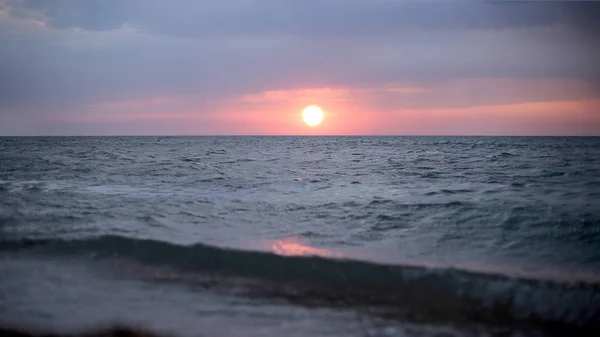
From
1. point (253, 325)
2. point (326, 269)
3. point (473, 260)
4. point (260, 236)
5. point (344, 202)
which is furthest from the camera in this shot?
point (344, 202)

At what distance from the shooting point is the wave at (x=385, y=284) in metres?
5.90

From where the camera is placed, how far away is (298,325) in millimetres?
5246

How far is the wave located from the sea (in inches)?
1.2

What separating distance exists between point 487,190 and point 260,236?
9047mm

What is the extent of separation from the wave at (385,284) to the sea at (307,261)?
3 centimetres

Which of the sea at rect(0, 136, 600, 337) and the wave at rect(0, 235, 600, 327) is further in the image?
the wave at rect(0, 235, 600, 327)

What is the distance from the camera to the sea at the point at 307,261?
5480 mm

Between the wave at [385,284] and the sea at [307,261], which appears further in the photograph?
the wave at [385,284]

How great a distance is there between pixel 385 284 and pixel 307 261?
1.48 m

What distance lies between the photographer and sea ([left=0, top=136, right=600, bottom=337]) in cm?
548

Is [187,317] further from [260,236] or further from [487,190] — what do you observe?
[487,190]

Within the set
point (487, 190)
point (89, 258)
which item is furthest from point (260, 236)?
point (487, 190)

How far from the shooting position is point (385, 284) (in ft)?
22.6

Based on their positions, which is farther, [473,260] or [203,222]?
[203,222]
